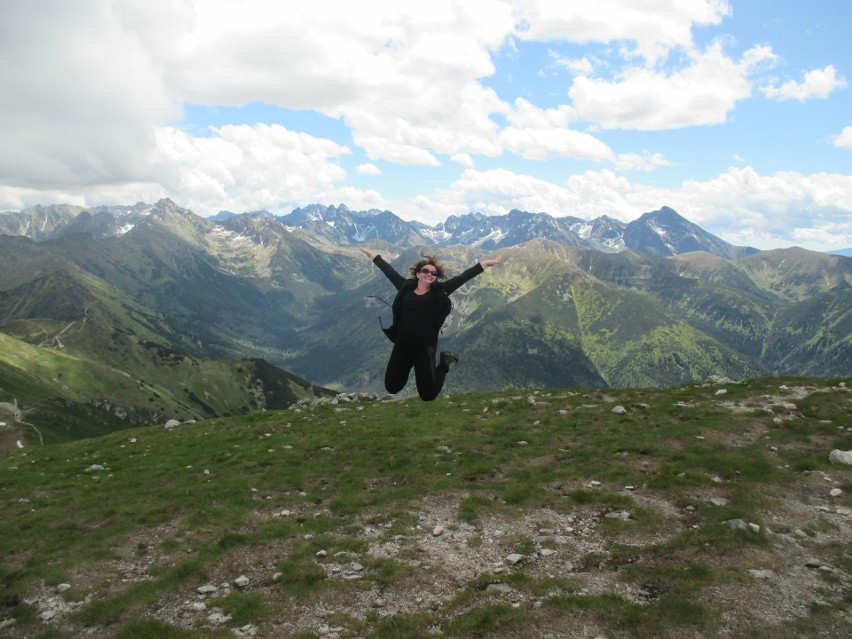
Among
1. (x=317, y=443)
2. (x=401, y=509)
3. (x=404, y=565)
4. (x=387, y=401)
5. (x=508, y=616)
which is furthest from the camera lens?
(x=387, y=401)

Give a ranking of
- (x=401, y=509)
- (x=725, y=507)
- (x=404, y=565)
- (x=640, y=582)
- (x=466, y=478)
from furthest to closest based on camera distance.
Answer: (x=466, y=478), (x=401, y=509), (x=725, y=507), (x=404, y=565), (x=640, y=582)

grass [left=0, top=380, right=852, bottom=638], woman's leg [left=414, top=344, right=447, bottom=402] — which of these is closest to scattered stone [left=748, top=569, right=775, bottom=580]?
grass [left=0, top=380, right=852, bottom=638]

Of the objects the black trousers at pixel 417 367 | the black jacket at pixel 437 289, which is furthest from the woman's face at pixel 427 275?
the black trousers at pixel 417 367

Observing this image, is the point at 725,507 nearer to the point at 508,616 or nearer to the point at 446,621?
the point at 508,616

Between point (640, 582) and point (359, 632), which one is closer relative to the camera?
point (359, 632)

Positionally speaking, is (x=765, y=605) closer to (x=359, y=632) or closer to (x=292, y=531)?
(x=359, y=632)

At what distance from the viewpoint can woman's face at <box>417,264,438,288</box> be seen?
18250mm

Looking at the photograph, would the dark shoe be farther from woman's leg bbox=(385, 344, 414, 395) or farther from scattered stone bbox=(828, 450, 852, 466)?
scattered stone bbox=(828, 450, 852, 466)

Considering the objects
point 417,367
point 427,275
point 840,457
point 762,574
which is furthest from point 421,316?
point 840,457

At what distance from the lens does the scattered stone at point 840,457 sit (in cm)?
1953

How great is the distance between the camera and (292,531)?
16.9m

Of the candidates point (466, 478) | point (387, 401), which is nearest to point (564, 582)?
point (466, 478)

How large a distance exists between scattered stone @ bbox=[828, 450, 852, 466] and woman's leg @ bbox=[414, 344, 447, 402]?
50.2ft

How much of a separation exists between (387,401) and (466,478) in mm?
17457
